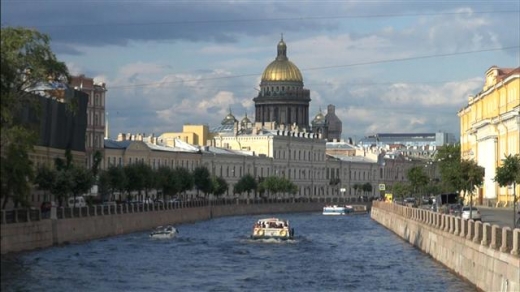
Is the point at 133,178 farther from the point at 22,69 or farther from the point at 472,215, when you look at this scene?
the point at 22,69

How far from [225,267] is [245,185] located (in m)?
109

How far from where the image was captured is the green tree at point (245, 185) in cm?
16523

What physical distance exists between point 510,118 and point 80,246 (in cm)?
4575

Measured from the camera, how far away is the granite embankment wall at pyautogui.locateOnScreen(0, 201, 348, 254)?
57844 millimetres

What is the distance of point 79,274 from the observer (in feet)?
163

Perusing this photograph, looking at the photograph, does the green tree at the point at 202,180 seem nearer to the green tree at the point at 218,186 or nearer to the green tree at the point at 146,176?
the green tree at the point at 218,186

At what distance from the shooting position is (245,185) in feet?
544

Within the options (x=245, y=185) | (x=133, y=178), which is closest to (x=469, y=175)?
(x=133, y=178)

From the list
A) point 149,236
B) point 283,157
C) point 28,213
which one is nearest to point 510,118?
point 149,236

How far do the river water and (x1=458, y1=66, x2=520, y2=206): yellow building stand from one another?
2417 cm

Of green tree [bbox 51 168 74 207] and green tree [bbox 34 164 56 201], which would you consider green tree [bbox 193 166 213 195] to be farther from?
green tree [bbox 34 164 56 201]

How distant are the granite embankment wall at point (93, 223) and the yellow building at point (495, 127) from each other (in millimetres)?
26007

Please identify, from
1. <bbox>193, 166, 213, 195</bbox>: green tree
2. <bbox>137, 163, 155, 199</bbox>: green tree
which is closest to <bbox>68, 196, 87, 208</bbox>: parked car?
<bbox>137, 163, 155, 199</bbox>: green tree

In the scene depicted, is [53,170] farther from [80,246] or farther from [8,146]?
[8,146]
